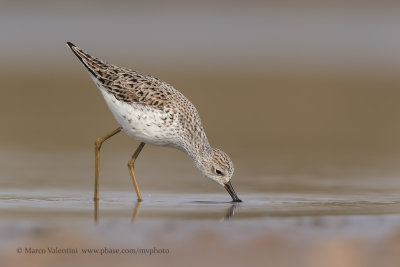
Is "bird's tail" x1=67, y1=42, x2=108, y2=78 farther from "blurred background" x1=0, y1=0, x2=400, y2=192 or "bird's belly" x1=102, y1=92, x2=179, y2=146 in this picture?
"blurred background" x1=0, y1=0, x2=400, y2=192

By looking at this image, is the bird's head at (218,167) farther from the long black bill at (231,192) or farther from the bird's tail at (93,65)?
the bird's tail at (93,65)

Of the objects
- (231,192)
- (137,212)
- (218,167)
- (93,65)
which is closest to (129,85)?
(93,65)

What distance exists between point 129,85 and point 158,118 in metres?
0.73

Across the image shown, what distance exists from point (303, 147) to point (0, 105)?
7247 millimetres

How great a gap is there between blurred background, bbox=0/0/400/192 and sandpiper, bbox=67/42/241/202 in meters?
0.72

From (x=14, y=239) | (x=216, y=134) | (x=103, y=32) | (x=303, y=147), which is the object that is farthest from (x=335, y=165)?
(x=103, y=32)

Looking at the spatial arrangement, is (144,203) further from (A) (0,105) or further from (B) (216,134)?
(A) (0,105)

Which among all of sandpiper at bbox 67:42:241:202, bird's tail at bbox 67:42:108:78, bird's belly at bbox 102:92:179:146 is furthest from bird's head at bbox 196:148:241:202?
bird's tail at bbox 67:42:108:78

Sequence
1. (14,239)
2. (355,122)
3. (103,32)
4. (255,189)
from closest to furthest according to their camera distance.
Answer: (14,239), (255,189), (355,122), (103,32)

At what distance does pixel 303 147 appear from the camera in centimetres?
1858

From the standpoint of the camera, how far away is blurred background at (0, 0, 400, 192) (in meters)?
16.2

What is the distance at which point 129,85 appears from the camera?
43.5 feet

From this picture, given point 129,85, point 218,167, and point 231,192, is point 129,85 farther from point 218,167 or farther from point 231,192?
point 231,192

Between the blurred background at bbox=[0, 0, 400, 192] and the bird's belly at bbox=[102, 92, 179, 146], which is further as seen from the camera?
the blurred background at bbox=[0, 0, 400, 192]
